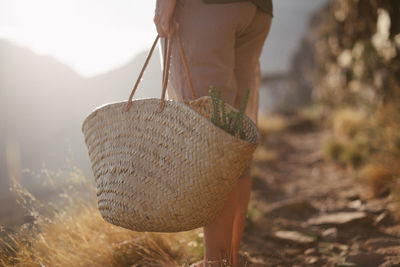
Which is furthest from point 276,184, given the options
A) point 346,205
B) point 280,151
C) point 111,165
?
point 111,165

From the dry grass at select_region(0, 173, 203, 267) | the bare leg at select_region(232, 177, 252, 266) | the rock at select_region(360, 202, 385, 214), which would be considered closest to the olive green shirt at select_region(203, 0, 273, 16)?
the bare leg at select_region(232, 177, 252, 266)

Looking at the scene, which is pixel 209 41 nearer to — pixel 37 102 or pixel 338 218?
pixel 338 218

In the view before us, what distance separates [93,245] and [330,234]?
1460mm

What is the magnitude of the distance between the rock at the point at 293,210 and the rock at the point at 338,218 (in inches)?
6.3

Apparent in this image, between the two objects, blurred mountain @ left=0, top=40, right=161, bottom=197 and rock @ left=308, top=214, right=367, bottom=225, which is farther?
blurred mountain @ left=0, top=40, right=161, bottom=197

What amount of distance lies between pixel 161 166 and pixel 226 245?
0.43 m

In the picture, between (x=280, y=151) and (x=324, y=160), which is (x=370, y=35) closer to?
(x=324, y=160)

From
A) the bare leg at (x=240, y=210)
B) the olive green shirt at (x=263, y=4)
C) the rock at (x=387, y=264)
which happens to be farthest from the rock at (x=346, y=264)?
the olive green shirt at (x=263, y=4)

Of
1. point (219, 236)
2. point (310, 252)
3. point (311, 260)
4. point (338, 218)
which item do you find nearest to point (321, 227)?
point (338, 218)

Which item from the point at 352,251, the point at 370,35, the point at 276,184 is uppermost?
the point at 370,35

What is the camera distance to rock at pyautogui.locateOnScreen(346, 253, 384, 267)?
5.08 ft

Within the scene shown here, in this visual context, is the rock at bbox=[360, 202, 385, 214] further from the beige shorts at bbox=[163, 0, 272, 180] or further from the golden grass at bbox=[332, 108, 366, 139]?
the golden grass at bbox=[332, 108, 366, 139]

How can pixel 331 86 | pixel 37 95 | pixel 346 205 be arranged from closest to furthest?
pixel 346 205
pixel 37 95
pixel 331 86

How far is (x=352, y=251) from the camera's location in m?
1.78
